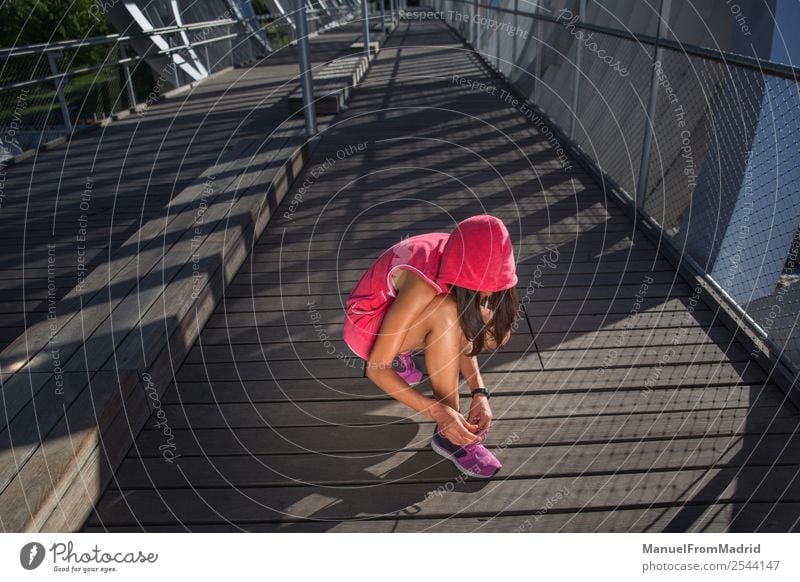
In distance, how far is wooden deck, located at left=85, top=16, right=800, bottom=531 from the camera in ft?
6.70

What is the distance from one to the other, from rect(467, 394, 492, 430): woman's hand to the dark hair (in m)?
0.15

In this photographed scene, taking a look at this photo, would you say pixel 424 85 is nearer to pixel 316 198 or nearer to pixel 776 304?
pixel 316 198

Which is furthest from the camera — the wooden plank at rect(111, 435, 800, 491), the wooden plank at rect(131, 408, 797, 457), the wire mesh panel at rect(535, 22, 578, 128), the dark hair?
the wire mesh panel at rect(535, 22, 578, 128)

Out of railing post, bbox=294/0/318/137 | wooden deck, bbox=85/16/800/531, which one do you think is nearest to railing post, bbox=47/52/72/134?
railing post, bbox=294/0/318/137

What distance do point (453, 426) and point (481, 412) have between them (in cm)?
20

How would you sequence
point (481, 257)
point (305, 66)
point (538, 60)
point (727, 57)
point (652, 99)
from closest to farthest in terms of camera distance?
point (481, 257) → point (727, 57) → point (652, 99) → point (305, 66) → point (538, 60)

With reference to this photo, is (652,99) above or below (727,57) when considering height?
below

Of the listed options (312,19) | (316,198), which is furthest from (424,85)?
(312,19)

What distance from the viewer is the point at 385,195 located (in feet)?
15.8

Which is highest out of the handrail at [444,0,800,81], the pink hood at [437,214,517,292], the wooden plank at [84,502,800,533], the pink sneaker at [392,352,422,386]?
the handrail at [444,0,800,81]

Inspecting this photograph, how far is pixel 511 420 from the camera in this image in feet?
7.99

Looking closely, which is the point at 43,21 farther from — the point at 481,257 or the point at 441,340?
the point at 481,257

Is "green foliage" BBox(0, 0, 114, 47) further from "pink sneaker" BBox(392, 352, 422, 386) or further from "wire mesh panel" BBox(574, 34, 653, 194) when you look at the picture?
"pink sneaker" BBox(392, 352, 422, 386)

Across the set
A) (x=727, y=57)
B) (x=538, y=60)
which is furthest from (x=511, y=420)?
(x=538, y=60)
